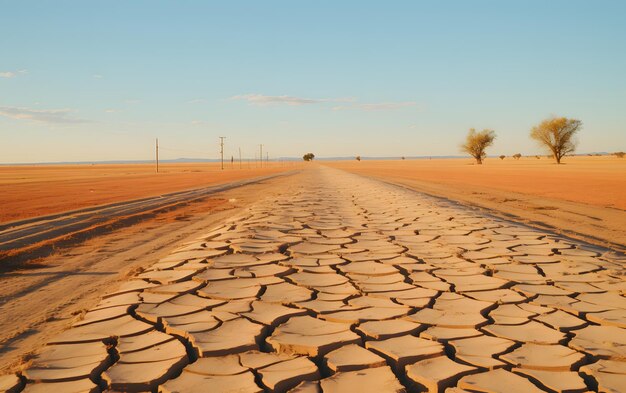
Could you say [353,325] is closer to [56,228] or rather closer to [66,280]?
[66,280]

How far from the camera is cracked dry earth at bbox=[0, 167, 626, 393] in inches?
73.5

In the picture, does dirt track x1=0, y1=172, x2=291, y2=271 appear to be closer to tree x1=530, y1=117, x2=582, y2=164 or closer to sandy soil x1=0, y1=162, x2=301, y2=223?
Result: sandy soil x1=0, y1=162, x2=301, y2=223

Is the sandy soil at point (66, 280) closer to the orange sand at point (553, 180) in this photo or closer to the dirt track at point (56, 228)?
the dirt track at point (56, 228)

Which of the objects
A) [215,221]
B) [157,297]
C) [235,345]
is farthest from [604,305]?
[215,221]

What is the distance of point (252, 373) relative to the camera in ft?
6.29

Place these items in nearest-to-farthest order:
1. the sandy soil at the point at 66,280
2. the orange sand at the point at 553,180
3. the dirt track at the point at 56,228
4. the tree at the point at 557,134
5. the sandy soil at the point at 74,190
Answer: the sandy soil at the point at 66,280, the dirt track at the point at 56,228, the sandy soil at the point at 74,190, the orange sand at the point at 553,180, the tree at the point at 557,134

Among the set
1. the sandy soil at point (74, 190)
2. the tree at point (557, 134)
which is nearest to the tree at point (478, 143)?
the tree at point (557, 134)

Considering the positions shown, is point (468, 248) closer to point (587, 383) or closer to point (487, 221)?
point (487, 221)

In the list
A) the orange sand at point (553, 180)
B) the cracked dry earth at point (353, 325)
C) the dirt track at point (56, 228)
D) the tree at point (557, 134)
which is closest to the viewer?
the cracked dry earth at point (353, 325)

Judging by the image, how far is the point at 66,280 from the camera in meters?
3.77

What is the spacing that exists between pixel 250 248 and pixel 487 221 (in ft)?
12.8

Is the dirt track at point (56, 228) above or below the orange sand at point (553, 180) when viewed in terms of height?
below

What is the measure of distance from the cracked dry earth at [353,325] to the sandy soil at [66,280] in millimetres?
199

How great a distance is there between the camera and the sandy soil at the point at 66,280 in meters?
2.52
